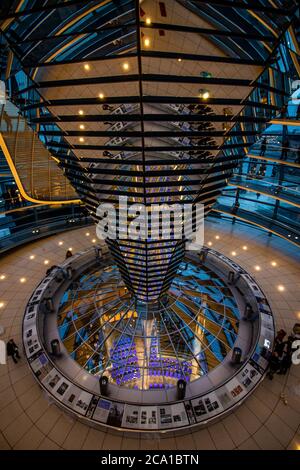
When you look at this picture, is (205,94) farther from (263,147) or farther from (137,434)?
(263,147)

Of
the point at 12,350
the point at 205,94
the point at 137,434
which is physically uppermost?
the point at 205,94

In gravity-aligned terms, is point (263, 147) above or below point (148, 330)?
above

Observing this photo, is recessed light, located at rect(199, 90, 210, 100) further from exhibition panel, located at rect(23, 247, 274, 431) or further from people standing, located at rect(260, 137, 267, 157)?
people standing, located at rect(260, 137, 267, 157)

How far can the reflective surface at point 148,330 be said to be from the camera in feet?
36.2

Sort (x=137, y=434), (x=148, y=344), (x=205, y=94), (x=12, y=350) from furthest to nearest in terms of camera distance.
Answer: (x=148, y=344) → (x=12, y=350) → (x=137, y=434) → (x=205, y=94)

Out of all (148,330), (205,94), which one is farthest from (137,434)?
(205,94)

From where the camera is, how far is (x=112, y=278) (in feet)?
51.8

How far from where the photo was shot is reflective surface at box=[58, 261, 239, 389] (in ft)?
36.2

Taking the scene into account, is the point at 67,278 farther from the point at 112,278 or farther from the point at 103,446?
the point at 103,446

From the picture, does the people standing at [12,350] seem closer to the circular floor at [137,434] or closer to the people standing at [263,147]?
the circular floor at [137,434]

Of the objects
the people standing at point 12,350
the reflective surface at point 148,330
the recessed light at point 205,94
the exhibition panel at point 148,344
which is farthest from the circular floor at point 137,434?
the recessed light at point 205,94

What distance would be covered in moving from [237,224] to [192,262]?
6.95 metres

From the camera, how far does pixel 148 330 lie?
12500mm

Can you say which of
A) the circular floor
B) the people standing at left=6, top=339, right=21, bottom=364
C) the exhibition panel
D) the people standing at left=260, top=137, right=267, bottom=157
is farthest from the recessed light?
the people standing at left=260, top=137, right=267, bottom=157
